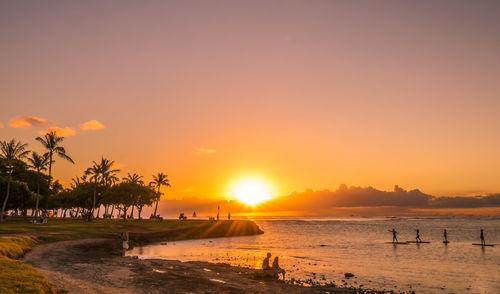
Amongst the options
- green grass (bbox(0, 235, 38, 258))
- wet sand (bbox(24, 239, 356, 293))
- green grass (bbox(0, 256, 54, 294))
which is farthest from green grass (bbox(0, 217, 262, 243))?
green grass (bbox(0, 256, 54, 294))

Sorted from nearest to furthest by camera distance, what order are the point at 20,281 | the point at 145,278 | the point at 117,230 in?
the point at 20,281 → the point at 145,278 → the point at 117,230

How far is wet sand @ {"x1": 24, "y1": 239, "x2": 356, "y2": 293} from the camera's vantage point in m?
19.8

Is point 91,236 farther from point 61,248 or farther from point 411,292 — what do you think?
point 411,292

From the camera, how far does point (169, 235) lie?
7019cm

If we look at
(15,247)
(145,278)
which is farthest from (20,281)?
(15,247)

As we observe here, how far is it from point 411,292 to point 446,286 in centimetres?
588

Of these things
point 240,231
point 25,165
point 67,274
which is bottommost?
point 240,231

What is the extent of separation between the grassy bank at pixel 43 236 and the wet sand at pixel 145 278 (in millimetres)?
1689

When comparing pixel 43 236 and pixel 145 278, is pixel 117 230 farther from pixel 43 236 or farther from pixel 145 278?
pixel 145 278

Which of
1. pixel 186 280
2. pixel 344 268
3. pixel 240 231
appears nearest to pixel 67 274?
pixel 186 280

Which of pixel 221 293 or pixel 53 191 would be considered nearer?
pixel 221 293

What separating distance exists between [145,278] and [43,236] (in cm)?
2697

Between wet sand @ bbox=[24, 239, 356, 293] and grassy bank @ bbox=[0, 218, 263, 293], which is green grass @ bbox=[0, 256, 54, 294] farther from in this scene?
wet sand @ bbox=[24, 239, 356, 293]

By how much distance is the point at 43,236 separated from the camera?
42.2 meters
